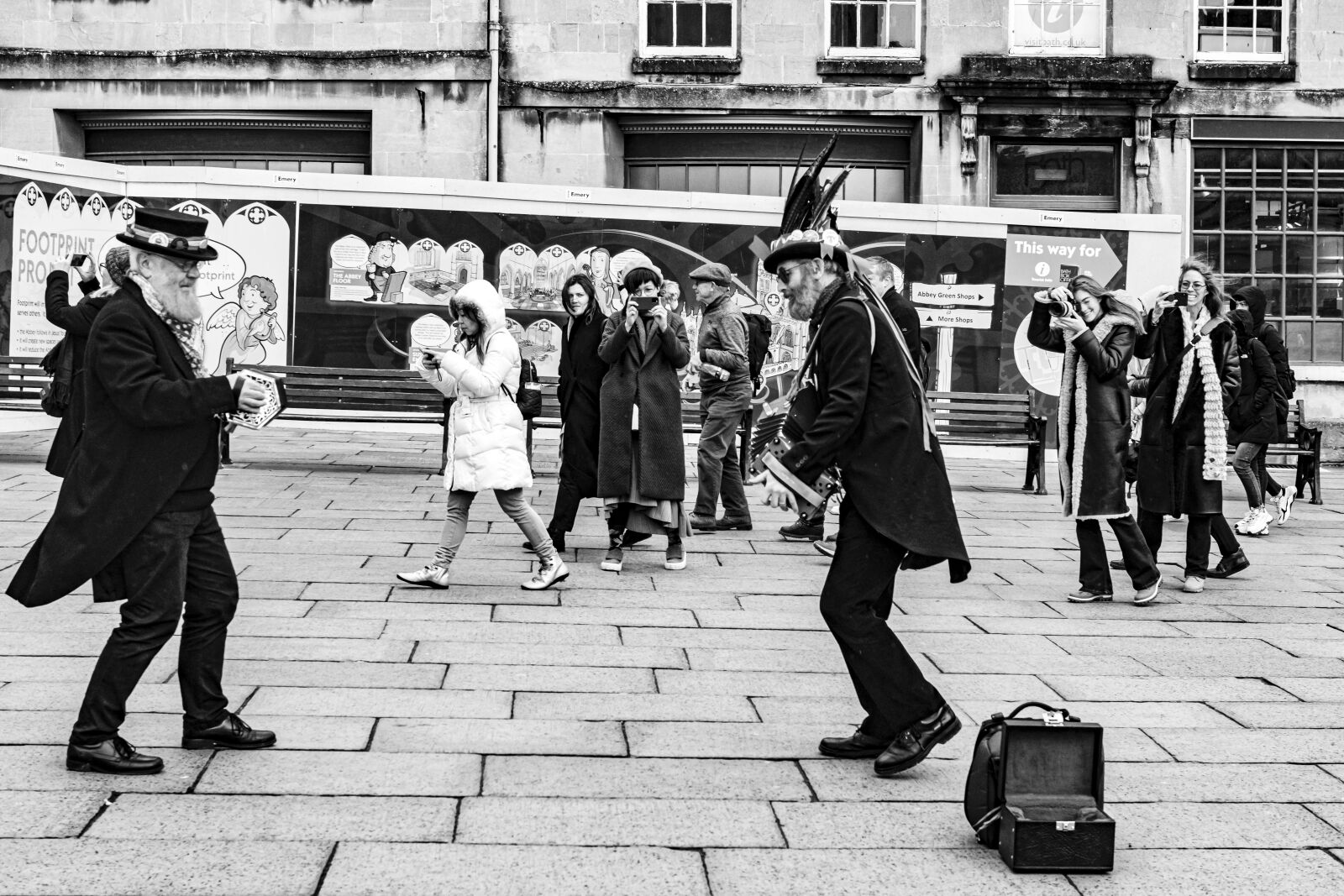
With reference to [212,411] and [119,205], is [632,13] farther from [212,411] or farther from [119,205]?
[212,411]

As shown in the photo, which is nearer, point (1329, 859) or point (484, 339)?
point (1329, 859)

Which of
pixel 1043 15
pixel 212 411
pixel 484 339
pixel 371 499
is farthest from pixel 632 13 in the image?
pixel 212 411

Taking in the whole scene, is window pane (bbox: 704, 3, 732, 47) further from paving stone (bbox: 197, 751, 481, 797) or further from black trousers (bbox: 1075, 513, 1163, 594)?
paving stone (bbox: 197, 751, 481, 797)

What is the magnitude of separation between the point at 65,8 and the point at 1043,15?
40.3 ft

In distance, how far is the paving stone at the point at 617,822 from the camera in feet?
13.3

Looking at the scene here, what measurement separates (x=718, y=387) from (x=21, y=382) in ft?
23.6

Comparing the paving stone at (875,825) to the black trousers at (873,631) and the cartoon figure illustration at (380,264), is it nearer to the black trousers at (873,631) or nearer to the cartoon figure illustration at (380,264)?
the black trousers at (873,631)

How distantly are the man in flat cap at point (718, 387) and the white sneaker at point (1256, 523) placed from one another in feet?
11.8

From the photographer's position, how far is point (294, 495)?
36.6 ft

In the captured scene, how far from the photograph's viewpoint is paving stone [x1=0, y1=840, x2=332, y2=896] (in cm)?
362

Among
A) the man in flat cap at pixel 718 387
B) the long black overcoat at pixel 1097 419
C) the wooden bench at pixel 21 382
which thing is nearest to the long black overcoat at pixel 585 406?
the man in flat cap at pixel 718 387

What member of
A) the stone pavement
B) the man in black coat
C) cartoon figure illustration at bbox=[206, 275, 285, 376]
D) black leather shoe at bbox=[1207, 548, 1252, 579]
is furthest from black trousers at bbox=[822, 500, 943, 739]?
cartoon figure illustration at bbox=[206, 275, 285, 376]

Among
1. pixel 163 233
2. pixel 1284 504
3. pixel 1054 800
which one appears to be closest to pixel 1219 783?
pixel 1054 800

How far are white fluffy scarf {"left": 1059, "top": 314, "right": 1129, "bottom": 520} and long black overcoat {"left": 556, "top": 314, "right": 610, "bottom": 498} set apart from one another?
2617mm
